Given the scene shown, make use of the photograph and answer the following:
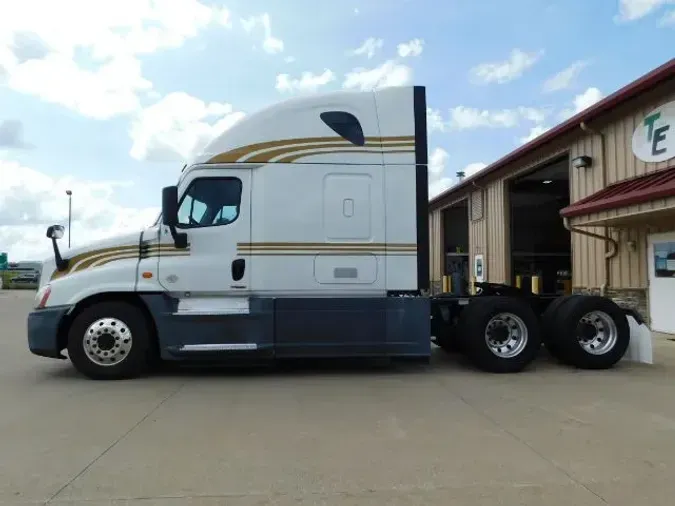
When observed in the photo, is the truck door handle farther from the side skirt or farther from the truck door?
the side skirt

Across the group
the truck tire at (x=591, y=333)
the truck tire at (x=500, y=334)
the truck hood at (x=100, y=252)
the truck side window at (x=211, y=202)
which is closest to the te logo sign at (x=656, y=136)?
the truck tire at (x=591, y=333)

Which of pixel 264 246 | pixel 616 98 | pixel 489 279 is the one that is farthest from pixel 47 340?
pixel 489 279

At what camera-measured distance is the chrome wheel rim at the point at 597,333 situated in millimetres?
8648

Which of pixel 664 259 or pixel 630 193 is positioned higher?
pixel 630 193

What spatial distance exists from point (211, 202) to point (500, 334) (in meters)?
4.43

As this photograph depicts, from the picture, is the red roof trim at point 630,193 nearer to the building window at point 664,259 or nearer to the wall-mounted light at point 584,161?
the wall-mounted light at point 584,161

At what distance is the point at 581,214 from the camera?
12.3m

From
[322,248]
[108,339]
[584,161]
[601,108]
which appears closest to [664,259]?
[584,161]

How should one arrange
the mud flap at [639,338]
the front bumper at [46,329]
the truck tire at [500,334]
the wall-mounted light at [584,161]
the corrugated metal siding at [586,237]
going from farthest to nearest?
the wall-mounted light at [584,161] < the corrugated metal siding at [586,237] < the mud flap at [639,338] < the truck tire at [500,334] < the front bumper at [46,329]

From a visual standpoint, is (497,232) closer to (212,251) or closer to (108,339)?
(212,251)

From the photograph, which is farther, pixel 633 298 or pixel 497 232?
pixel 497 232

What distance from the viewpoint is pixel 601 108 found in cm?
1255

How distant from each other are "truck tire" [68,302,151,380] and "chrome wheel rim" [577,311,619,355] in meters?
6.15

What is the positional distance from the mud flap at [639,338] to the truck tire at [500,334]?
1614 millimetres
